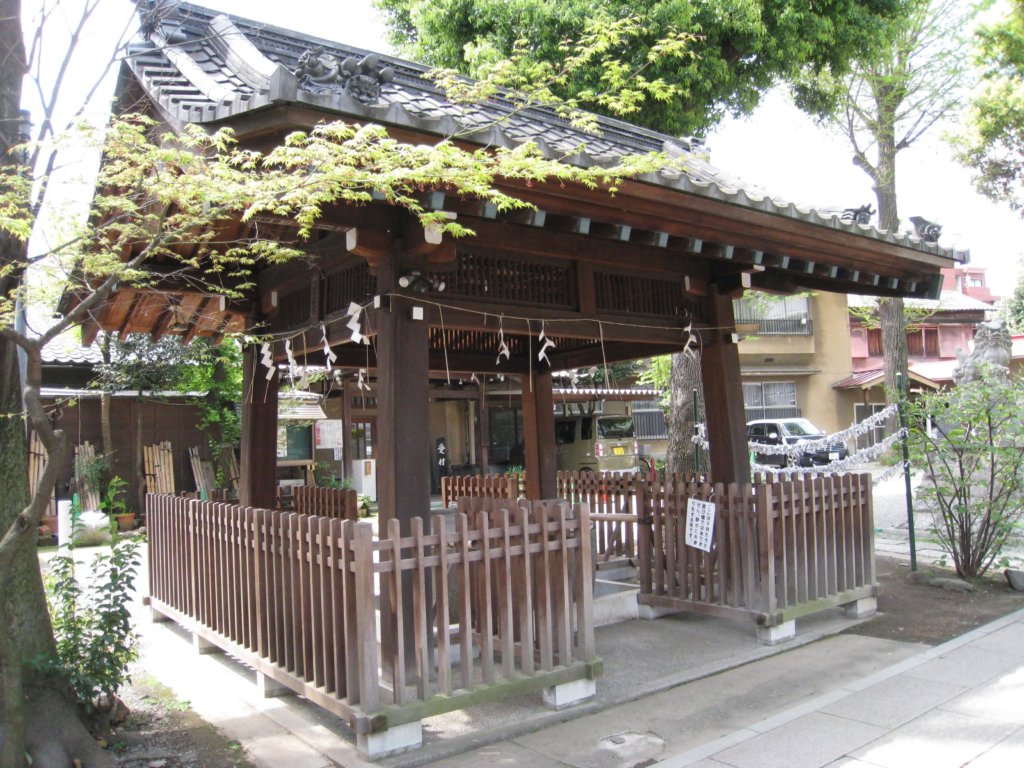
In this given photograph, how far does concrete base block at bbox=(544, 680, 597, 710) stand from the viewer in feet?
15.5

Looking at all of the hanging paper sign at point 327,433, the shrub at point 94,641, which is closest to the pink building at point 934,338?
the hanging paper sign at point 327,433

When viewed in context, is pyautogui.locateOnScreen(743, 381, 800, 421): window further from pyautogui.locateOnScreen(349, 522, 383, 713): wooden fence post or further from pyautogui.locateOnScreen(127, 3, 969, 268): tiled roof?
pyautogui.locateOnScreen(349, 522, 383, 713): wooden fence post

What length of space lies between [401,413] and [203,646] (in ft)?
10.4

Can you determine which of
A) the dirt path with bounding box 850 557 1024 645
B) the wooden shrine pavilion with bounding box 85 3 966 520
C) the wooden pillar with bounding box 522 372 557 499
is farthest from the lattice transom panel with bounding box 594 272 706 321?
the dirt path with bounding box 850 557 1024 645

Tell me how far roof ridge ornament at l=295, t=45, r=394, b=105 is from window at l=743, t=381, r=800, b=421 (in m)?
27.8

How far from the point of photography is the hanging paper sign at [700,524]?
6227mm

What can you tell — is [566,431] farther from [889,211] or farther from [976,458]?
[976,458]

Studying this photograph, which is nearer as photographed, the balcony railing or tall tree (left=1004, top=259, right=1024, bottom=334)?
the balcony railing

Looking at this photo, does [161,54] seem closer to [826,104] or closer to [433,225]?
[433,225]

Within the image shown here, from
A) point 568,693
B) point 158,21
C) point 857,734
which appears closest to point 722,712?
point 857,734

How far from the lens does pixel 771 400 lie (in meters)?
30.4

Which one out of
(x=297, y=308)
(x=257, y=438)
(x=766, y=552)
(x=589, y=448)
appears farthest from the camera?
(x=589, y=448)

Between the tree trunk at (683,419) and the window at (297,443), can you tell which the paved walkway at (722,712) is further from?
the window at (297,443)

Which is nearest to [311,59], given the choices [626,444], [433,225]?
[433,225]
